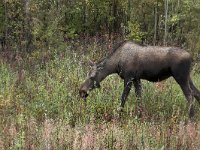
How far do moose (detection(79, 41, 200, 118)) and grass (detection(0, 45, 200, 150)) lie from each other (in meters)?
0.34

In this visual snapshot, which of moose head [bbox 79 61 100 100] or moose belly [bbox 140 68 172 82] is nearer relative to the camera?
moose belly [bbox 140 68 172 82]

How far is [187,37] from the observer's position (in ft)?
59.6

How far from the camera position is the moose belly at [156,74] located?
10547mm

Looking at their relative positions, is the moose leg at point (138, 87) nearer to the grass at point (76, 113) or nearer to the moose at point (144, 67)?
the moose at point (144, 67)

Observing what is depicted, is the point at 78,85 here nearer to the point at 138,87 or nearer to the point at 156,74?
the point at 138,87

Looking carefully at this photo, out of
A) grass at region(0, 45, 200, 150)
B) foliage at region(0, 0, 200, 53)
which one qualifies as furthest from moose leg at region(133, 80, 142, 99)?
foliage at region(0, 0, 200, 53)

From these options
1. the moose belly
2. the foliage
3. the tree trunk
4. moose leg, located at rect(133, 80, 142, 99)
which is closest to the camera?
the moose belly

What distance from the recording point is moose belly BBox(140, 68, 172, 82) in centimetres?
1055

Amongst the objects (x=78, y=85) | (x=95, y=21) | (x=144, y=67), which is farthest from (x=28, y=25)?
(x=144, y=67)

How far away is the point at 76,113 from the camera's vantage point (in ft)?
31.4

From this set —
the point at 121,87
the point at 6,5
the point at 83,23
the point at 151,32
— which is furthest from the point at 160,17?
the point at 121,87

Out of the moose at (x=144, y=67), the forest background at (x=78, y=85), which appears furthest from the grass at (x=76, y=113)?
the moose at (x=144, y=67)

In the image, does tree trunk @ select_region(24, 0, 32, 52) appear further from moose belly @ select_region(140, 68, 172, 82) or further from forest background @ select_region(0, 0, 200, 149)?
moose belly @ select_region(140, 68, 172, 82)

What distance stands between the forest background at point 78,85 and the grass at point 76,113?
0.02m
